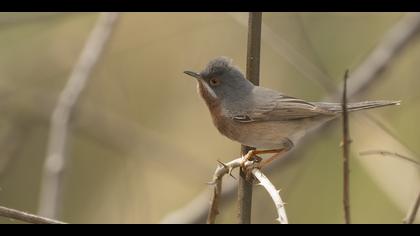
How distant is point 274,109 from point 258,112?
134 mm

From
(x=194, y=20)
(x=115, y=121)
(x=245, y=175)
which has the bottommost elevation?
(x=245, y=175)

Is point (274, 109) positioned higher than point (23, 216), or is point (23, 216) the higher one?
point (274, 109)

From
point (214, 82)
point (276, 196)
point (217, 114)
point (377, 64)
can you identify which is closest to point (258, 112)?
point (217, 114)

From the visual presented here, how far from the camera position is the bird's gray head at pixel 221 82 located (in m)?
4.36

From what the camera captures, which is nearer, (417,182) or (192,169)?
(417,182)

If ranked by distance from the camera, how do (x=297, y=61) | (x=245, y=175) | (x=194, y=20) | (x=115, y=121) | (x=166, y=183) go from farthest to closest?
(x=166, y=183) < (x=194, y=20) < (x=115, y=121) < (x=297, y=61) < (x=245, y=175)

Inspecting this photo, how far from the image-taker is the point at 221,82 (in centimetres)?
454

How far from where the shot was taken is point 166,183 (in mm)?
7352

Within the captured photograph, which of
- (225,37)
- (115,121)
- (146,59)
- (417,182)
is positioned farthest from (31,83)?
(417,182)

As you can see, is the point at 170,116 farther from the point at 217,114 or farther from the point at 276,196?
the point at 276,196

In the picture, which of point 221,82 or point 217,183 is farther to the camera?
point 221,82

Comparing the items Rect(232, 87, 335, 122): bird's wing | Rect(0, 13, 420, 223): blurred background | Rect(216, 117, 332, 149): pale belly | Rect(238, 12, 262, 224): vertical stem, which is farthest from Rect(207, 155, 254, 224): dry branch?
Rect(0, 13, 420, 223): blurred background

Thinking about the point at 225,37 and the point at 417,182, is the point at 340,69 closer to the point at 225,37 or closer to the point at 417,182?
the point at 225,37

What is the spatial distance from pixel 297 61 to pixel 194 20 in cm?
193
